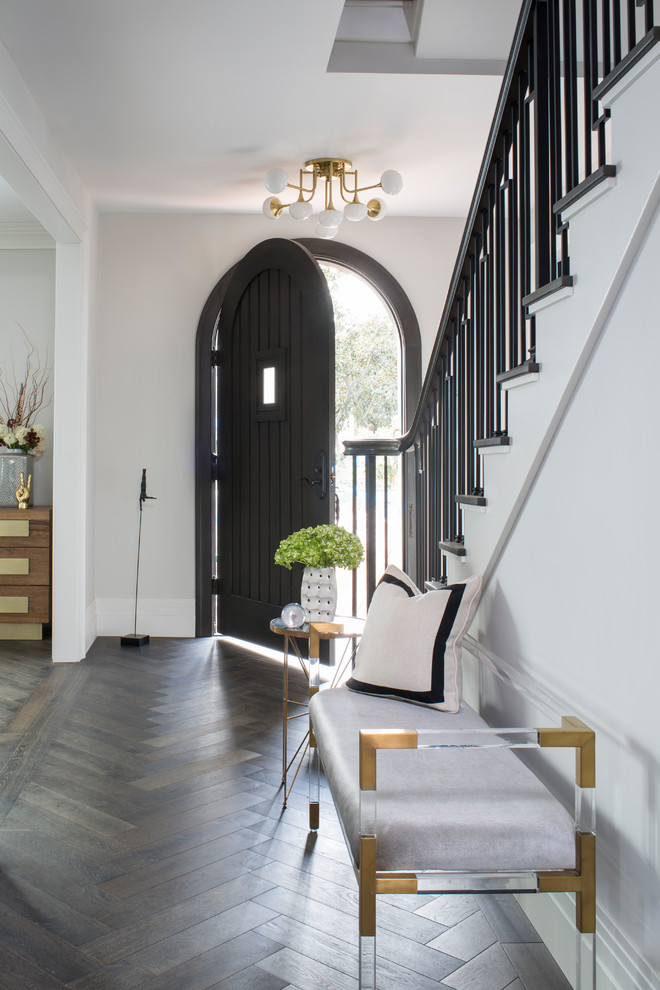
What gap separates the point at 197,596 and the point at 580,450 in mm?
3865

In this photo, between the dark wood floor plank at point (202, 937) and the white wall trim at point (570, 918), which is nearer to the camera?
the white wall trim at point (570, 918)

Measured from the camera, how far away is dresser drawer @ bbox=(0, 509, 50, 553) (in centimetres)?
498

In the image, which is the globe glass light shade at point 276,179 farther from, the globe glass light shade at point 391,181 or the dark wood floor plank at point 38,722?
the dark wood floor plank at point 38,722

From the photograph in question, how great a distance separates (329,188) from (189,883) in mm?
3751

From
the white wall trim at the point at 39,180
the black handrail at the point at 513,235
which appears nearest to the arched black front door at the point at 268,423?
the white wall trim at the point at 39,180

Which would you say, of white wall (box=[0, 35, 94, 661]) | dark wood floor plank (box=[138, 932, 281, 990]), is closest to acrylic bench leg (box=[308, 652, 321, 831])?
dark wood floor plank (box=[138, 932, 281, 990])

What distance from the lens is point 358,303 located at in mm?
7586

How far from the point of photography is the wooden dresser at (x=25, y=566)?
4988 mm

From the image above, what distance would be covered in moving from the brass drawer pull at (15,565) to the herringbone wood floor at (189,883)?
1.69 m

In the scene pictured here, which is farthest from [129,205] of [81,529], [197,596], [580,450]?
[580,450]

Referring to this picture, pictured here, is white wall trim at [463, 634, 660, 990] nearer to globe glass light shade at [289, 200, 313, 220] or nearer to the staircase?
the staircase

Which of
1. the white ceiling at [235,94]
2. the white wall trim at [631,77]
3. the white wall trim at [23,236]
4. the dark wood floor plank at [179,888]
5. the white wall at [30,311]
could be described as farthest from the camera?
the white wall at [30,311]

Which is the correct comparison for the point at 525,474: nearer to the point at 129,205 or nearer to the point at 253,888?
the point at 253,888

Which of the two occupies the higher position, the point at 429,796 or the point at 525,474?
the point at 525,474
